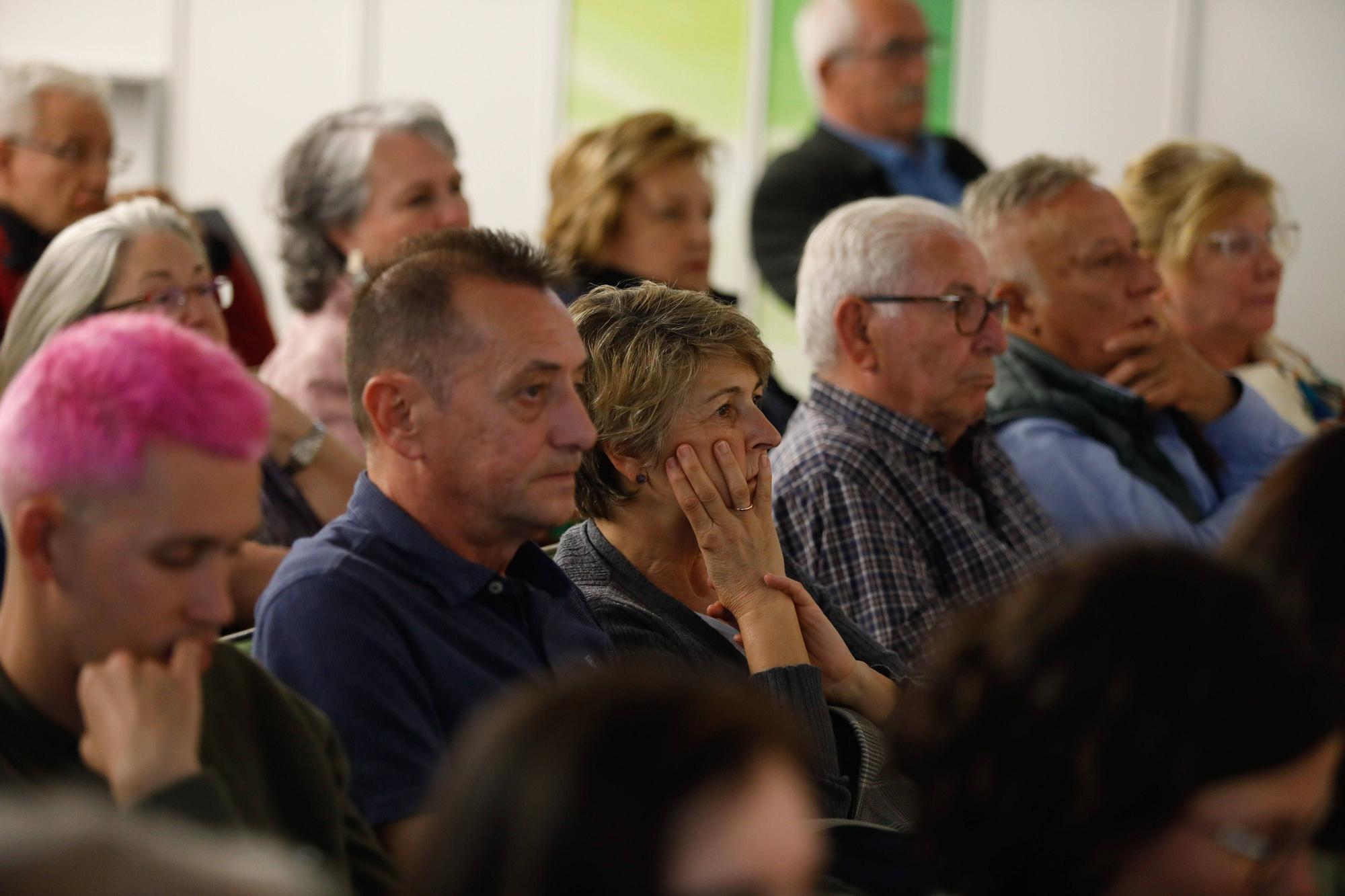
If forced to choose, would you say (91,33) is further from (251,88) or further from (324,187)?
(324,187)

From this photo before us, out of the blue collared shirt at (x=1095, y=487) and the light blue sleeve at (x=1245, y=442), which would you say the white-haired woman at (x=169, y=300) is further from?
the light blue sleeve at (x=1245, y=442)

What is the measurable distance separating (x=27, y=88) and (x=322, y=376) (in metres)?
1.05

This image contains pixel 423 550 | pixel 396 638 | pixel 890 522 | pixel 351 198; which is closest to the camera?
pixel 396 638

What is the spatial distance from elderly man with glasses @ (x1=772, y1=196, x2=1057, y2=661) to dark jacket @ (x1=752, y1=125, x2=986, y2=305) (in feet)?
3.34

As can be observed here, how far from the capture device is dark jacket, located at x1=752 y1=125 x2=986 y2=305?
152 inches

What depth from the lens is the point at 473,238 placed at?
72.4 inches

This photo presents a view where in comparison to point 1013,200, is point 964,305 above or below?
below

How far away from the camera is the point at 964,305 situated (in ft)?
8.93

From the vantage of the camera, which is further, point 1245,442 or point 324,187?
point 1245,442

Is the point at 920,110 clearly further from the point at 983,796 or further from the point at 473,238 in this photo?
the point at 983,796

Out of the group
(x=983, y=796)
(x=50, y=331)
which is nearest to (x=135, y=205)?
(x=50, y=331)

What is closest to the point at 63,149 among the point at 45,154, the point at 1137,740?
the point at 45,154

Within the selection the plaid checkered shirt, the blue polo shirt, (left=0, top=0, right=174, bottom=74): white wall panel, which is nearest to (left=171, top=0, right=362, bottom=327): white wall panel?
(left=0, top=0, right=174, bottom=74): white wall panel

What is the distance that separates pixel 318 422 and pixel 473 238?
94 centimetres
